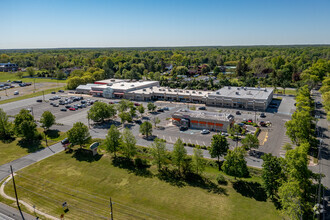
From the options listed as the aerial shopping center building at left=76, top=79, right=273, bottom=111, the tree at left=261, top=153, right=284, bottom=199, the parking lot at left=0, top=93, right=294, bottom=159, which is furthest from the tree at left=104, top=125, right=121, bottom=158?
the aerial shopping center building at left=76, top=79, right=273, bottom=111

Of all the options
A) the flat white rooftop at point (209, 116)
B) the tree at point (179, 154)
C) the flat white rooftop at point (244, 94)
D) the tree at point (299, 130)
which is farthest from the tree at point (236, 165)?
the flat white rooftop at point (244, 94)

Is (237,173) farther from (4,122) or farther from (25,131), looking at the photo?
(4,122)

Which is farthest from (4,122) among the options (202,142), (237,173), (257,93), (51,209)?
→ (257,93)

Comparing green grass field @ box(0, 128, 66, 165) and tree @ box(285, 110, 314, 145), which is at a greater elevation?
tree @ box(285, 110, 314, 145)

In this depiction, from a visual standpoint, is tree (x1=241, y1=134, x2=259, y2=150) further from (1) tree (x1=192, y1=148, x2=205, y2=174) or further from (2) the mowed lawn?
(1) tree (x1=192, y1=148, x2=205, y2=174)

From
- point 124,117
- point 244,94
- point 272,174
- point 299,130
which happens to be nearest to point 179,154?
point 272,174

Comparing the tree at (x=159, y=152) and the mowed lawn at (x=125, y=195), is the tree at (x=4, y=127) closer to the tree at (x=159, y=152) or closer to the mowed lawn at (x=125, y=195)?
the mowed lawn at (x=125, y=195)
